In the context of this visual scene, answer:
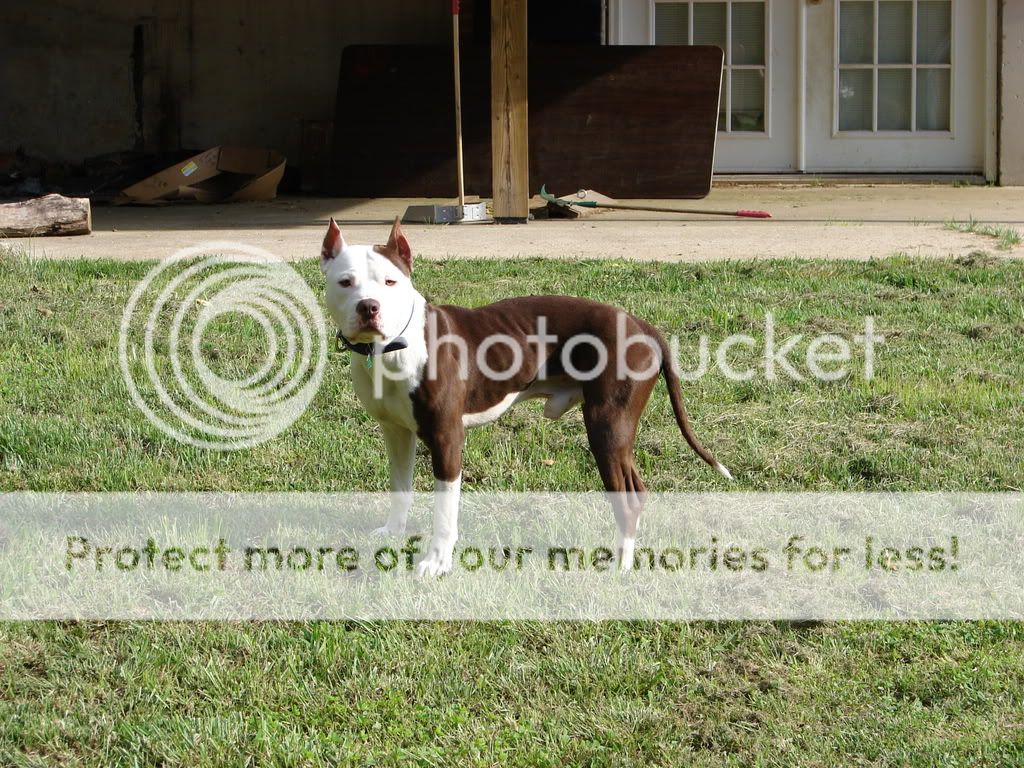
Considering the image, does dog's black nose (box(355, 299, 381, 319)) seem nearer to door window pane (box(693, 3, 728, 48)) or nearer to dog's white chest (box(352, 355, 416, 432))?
dog's white chest (box(352, 355, 416, 432))

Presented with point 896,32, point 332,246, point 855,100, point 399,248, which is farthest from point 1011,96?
point 332,246

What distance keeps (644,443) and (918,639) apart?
1862 mm

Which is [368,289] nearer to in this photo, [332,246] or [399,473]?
[332,246]

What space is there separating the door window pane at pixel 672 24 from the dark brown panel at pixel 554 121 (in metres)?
0.73

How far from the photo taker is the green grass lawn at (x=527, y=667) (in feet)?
10.5

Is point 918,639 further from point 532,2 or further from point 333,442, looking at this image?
point 532,2

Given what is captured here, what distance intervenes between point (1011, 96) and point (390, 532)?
425 inches

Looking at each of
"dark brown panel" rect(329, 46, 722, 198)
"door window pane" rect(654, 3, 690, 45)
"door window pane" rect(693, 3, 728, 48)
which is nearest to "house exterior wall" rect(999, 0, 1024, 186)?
"door window pane" rect(693, 3, 728, 48)

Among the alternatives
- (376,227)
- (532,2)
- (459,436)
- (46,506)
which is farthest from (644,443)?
(532,2)

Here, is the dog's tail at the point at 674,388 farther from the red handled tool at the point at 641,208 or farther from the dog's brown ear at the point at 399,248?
the red handled tool at the point at 641,208

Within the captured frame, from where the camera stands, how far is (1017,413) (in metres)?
5.71

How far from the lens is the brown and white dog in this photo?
12.5 feet

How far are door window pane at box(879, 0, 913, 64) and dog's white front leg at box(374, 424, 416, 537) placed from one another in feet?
34.7

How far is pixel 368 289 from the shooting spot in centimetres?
366
